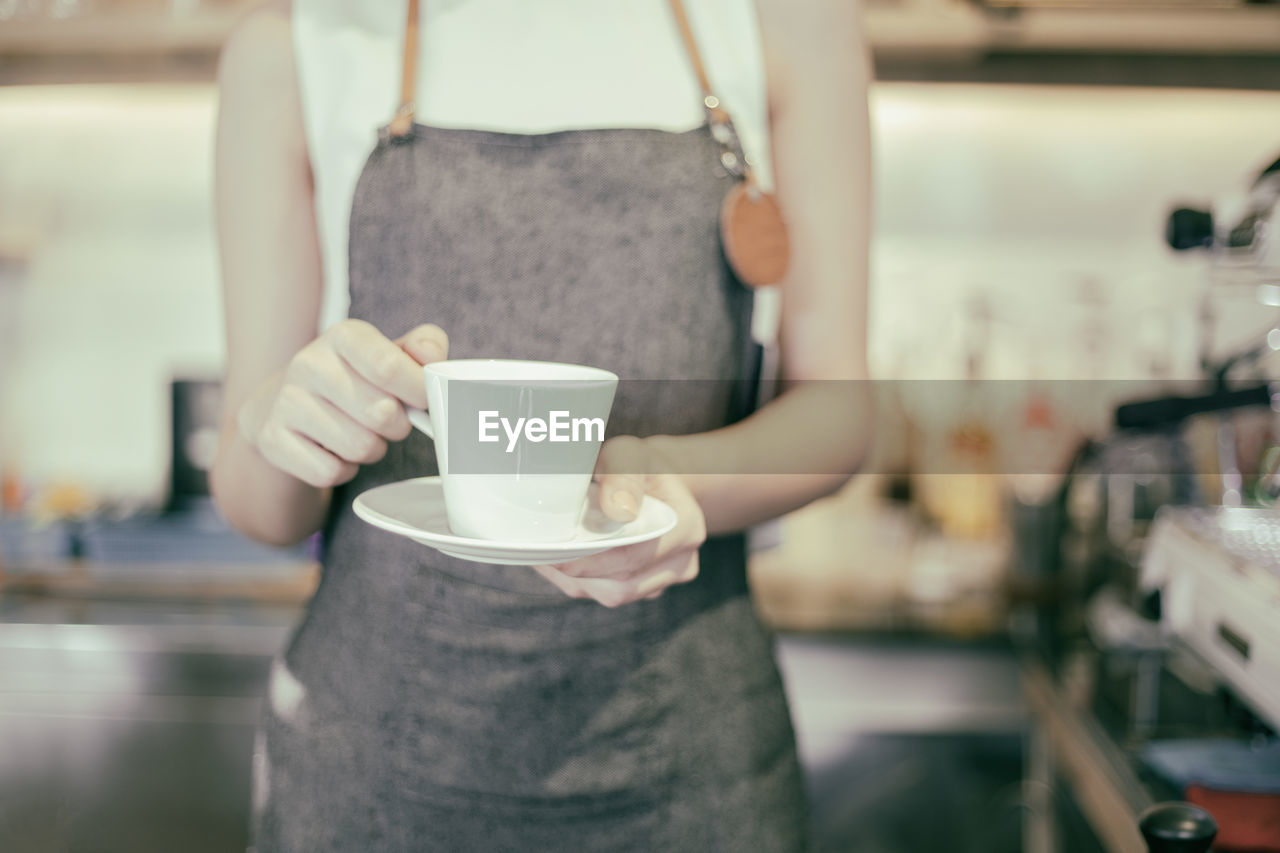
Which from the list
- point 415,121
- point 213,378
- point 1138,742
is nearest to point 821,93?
point 415,121

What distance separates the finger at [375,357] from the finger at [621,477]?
0.25ft

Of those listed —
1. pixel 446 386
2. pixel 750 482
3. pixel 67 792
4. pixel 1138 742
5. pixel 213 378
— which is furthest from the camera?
pixel 213 378

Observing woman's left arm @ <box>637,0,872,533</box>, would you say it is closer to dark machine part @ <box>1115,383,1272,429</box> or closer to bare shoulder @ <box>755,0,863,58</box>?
bare shoulder @ <box>755,0,863,58</box>

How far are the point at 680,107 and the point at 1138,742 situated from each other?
25.6 inches

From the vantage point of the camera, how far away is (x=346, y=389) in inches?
12.0

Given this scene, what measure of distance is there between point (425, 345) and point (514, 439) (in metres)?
0.05

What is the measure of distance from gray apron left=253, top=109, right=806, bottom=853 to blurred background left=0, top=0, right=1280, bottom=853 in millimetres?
365

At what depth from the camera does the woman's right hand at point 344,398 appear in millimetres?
300

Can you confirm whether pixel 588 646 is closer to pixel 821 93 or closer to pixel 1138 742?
pixel 821 93

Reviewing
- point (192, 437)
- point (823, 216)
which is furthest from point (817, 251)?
point (192, 437)

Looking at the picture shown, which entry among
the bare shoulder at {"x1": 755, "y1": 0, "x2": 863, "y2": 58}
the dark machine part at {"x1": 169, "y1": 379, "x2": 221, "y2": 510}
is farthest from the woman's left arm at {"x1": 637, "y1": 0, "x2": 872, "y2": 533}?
the dark machine part at {"x1": 169, "y1": 379, "x2": 221, "y2": 510}

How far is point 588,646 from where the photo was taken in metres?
0.47

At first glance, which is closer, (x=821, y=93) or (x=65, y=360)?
(x=821, y=93)

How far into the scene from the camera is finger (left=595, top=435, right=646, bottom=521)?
0.32 m
